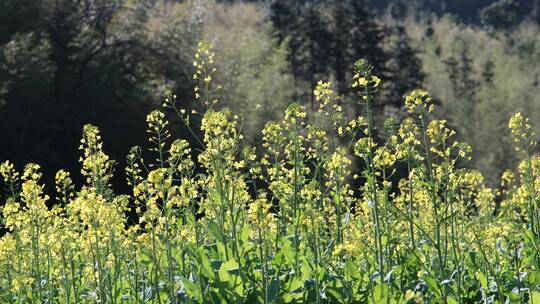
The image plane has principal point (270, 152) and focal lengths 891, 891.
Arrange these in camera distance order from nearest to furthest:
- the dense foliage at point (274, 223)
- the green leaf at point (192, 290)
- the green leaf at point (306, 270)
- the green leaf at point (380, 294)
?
1. the green leaf at point (380, 294)
2. the dense foliage at point (274, 223)
3. the green leaf at point (192, 290)
4. the green leaf at point (306, 270)

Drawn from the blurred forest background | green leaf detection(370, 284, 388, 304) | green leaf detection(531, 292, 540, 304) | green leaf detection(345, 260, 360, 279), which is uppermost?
the blurred forest background

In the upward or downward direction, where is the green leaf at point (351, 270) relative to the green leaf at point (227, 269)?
downward

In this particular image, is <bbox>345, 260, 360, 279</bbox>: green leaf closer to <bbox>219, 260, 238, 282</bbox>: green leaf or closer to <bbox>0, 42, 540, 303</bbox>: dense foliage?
<bbox>0, 42, 540, 303</bbox>: dense foliage

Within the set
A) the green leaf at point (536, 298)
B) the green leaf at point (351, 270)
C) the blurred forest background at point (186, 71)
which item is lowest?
the green leaf at point (536, 298)

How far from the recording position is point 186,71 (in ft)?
116

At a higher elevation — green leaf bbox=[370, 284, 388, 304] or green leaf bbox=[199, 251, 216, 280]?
green leaf bbox=[199, 251, 216, 280]

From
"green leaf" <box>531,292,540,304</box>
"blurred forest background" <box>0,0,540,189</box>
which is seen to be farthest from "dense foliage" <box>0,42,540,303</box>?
"blurred forest background" <box>0,0,540,189</box>

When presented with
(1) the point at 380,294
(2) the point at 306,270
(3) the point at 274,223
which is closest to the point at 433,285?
(1) the point at 380,294

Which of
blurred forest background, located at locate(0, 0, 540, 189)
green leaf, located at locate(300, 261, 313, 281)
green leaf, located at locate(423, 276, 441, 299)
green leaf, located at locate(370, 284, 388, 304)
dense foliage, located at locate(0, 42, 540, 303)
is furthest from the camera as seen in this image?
blurred forest background, located at locate(0, 0, 540, 189)

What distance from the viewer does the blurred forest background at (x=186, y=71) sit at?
3111 centimetres

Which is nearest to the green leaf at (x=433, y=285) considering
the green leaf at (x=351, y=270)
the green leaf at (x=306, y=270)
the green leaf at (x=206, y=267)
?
the green leaf at (x=351, y=270)

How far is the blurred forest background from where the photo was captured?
31.1 metres

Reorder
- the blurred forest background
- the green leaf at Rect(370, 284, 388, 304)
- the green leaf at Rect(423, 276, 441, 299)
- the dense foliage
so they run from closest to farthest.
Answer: the green leaf at Rect(370, 284, 388, 304) → the dense foliage → the green leaf at Rect(423, 276, 441, 299) → the blurred forest background

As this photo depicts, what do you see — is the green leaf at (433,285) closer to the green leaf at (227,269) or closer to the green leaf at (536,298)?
the green leaf at (536,298)
